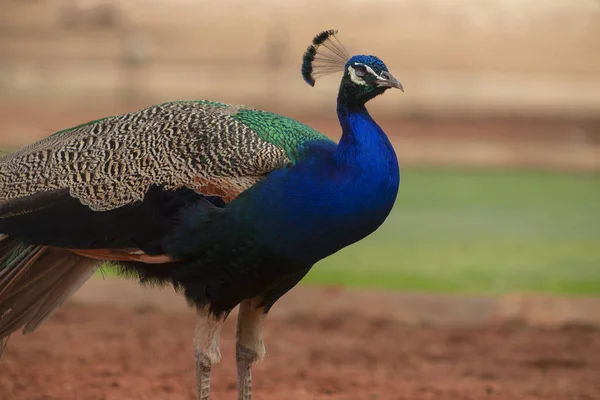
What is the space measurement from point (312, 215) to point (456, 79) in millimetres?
20215

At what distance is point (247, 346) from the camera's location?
4590mm

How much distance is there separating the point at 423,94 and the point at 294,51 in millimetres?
9397

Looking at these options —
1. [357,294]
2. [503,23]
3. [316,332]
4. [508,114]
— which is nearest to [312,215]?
[316,332]

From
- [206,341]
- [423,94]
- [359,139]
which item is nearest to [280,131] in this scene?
[359,139]

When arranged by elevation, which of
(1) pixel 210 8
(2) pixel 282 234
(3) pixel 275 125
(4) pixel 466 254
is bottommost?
(1) pixel 210 8

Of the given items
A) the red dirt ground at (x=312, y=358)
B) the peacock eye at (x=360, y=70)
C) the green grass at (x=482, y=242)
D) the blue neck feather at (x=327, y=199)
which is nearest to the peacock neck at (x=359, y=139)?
the blue neck feather at (x=327, y=199)

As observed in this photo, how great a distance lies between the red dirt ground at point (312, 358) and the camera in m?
5.21

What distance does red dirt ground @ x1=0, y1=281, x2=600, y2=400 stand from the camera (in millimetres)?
5211

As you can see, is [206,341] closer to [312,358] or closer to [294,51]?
[312,358]

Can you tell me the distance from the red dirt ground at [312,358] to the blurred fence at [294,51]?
11959 mm

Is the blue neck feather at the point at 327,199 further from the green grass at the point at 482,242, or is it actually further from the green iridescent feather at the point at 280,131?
the green grass at the point at 482,242

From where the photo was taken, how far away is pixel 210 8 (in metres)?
41.9

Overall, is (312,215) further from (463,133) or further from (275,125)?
(463,133)

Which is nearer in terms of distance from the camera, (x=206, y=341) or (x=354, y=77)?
(x=354, y=77)
